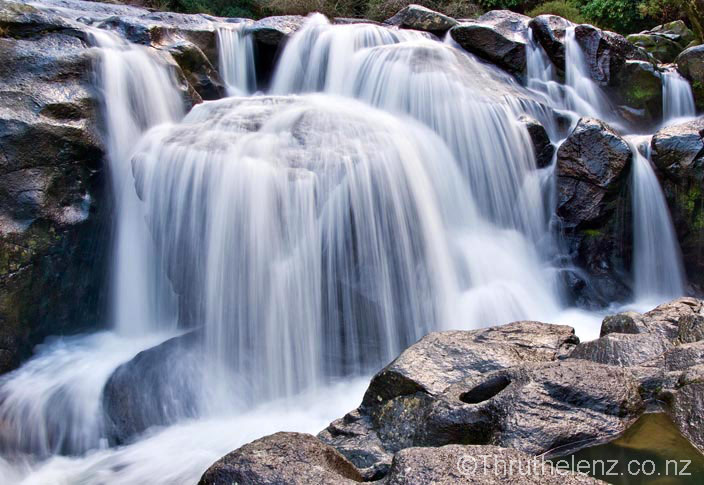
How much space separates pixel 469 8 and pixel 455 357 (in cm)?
1407

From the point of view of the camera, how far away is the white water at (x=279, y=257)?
474 cm

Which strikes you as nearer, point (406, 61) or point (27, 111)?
point (27, 111)

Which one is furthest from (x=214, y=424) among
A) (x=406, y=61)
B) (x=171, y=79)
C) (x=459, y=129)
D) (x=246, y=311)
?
(x=406, y=61)

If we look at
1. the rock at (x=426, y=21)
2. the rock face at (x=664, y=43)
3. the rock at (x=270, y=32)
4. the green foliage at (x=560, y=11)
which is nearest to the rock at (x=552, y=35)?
the rock at (x=426, y=21)

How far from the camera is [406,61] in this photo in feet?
28.9

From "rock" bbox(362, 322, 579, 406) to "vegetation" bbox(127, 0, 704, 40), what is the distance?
1247 cm

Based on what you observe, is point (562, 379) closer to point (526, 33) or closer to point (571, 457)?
point (571, 457)

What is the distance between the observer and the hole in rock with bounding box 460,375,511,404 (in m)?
3.18

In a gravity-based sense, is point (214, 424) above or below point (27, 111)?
below

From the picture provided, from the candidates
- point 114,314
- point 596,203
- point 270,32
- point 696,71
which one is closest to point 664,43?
point 696,71

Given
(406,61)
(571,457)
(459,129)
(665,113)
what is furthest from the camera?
(665,113)

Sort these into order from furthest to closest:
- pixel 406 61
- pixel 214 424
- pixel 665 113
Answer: pixel 665 113 < pixel 406 61 < pixel 214 424

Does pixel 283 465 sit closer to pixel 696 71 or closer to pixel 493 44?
pixel 493 44

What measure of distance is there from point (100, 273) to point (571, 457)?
17.1 ft
